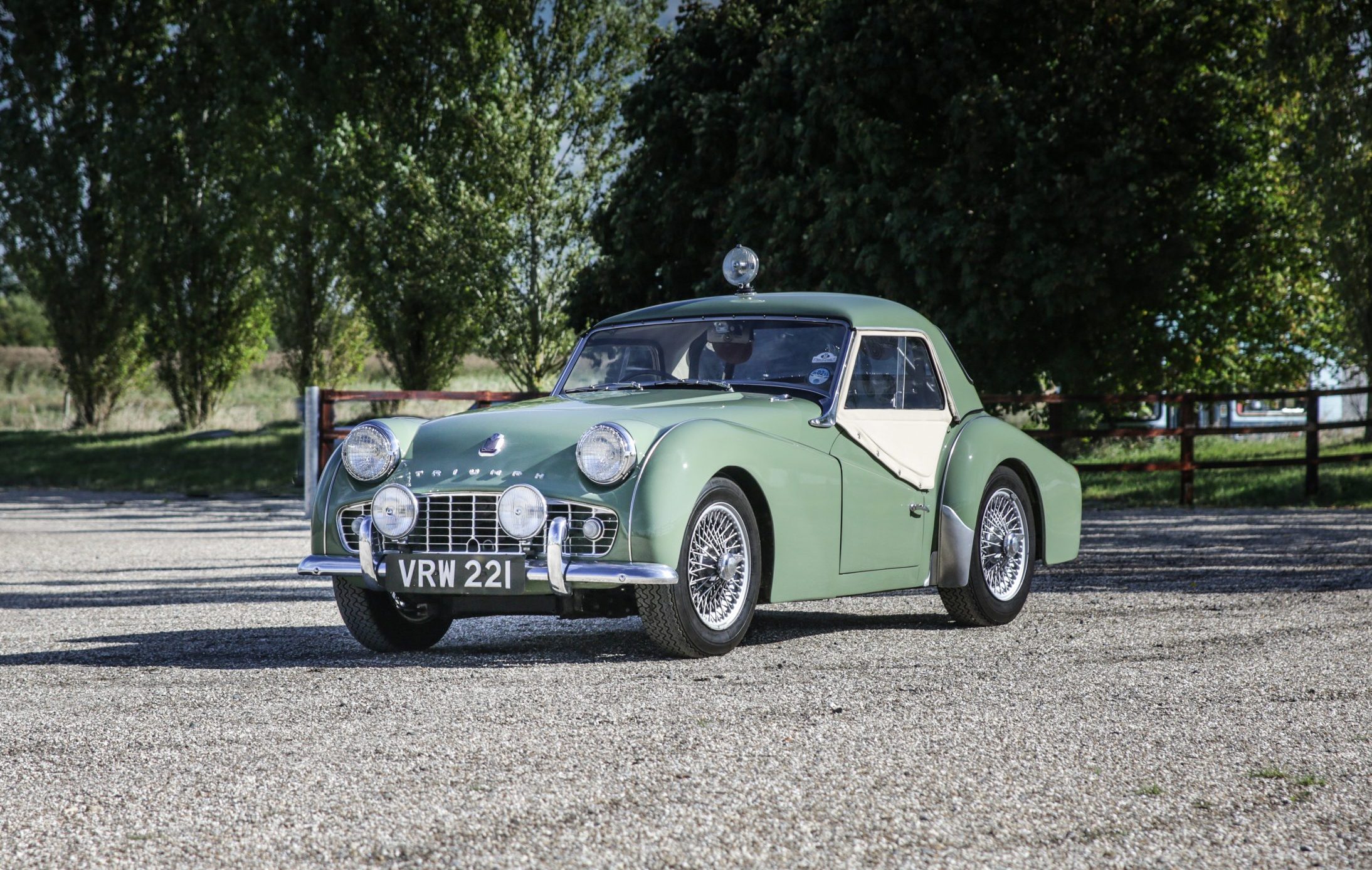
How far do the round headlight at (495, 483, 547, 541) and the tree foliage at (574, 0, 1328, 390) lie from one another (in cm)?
1520

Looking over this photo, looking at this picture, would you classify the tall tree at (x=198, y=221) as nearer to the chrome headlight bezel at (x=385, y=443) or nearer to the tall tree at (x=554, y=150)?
the tall tree at (x=554, y=150)

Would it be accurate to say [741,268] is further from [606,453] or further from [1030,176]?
[1030,176]

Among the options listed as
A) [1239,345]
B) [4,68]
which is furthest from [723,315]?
[4,68]

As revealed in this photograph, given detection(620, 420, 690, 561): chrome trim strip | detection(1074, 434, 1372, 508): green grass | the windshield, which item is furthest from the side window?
detection(1074, 434, 1372, 508): green grass

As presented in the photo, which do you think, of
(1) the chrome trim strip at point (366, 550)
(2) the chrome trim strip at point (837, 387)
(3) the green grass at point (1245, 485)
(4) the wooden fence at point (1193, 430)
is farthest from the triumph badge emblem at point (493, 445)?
(3) the green grass at point (1245, 485)

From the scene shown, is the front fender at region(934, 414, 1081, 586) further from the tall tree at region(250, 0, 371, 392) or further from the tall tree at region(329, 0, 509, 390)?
the tall tree at region(250, 0, 371, 392)

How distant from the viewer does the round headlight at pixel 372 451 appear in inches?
239

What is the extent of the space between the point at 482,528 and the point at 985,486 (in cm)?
270

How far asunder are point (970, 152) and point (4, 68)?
74.8 ft

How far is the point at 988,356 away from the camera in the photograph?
21688 mm

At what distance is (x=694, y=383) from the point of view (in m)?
6.90

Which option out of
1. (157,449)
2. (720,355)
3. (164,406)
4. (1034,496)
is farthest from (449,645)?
(164,406)

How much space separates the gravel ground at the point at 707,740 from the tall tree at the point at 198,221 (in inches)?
958

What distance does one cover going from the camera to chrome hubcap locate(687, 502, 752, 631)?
229 inches
